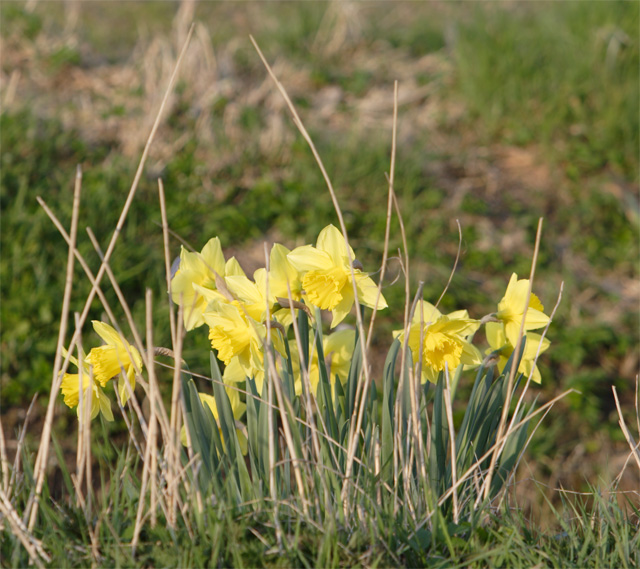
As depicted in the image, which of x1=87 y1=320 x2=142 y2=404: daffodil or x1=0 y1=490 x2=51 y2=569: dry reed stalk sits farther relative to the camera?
x1=87 y1=320 x2=142 y2=404: daffodil

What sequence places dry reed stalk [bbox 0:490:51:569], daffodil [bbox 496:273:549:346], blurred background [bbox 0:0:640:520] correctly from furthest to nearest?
1. blurred background [bbox 0:0:640:520]
2. daffodil [bbox 496:273:549:346]
3. dry reed stalk [bbox 0:490:51:569]

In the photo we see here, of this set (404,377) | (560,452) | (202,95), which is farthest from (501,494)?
(202,95)

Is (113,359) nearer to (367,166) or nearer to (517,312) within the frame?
(517,312)

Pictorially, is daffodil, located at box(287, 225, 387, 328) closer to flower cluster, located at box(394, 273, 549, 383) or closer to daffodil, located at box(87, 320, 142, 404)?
flower cluster, located at box(394, 273, 549, 383)

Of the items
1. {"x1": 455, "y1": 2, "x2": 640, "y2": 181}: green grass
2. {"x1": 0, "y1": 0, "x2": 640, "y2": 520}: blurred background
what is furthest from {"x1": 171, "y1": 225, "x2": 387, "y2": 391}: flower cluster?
{"x1": 455, "y1": 2, "x2": 640, "y2": 181}: green grass

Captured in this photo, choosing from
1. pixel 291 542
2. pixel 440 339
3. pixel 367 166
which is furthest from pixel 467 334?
pixel 367 166

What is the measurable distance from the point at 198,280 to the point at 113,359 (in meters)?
0.22

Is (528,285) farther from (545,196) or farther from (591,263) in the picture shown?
(545,196)

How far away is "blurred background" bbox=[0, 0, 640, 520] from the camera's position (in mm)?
2922

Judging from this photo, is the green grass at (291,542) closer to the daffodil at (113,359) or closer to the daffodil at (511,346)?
the daffodil at (113,359)

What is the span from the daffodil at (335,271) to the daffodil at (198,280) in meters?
0.15

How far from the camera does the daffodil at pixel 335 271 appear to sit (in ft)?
4.19

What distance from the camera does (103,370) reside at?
1264 millimetres

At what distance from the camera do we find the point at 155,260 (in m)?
3.11
